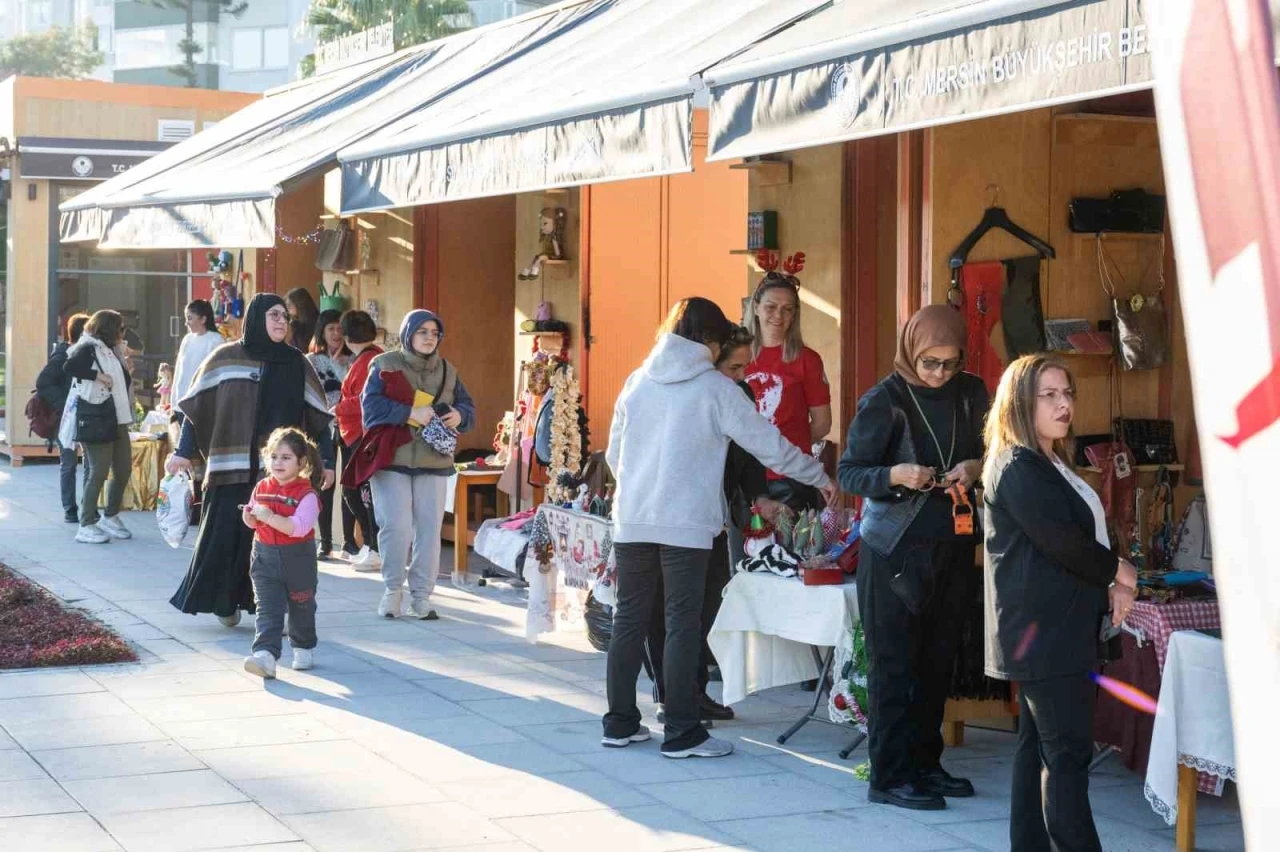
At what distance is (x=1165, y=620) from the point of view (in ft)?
18.7

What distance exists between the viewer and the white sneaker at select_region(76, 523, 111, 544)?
41.8ft

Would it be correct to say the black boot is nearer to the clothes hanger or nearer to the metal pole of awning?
the clothes hanger

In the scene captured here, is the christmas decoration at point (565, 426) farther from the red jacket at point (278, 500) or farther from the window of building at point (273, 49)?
the window of building at point (273, 49)

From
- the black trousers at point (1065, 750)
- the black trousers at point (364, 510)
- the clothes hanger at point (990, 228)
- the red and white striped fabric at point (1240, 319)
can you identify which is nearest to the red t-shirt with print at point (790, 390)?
the clothes hanger at point (990, 228)

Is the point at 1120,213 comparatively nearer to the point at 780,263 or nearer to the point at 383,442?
the point at 780,263

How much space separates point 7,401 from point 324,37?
2641 cm

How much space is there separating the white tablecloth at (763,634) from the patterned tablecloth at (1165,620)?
1.23m

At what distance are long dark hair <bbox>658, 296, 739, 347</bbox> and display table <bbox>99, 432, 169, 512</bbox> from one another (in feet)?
30.4

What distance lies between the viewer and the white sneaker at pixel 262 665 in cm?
788

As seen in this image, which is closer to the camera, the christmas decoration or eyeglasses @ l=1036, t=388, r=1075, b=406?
eyeglasses @ l=1036, t=388, r=1075, b=406

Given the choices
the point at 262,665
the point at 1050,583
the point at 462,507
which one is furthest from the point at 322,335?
the point at 1050,583

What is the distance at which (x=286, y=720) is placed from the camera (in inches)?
279

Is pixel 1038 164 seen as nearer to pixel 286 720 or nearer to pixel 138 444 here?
pixel 286 720

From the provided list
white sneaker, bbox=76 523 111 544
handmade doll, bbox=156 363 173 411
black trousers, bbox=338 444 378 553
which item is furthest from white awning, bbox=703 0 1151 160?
handmade doll, bbox=156 363 173 411
